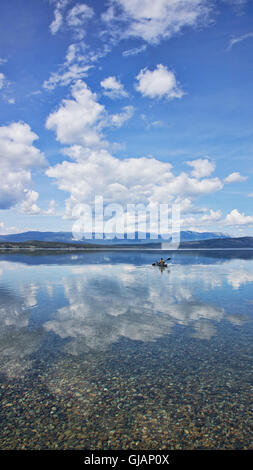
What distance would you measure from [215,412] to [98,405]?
17.1 feet

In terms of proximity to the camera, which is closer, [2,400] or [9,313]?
[2,400]

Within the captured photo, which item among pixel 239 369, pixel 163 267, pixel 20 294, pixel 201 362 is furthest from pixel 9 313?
pixel 163 267

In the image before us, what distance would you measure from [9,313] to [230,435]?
2272 centimetres

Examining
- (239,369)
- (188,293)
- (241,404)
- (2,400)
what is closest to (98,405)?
(2,400)

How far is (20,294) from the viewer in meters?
35.2

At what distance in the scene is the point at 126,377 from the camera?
14078 millimetres

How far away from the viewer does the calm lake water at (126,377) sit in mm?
10000

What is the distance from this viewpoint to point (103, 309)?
2805 cm

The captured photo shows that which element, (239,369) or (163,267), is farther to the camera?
(163,267)

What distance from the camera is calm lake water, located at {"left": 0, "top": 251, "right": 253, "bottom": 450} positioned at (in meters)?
10.0

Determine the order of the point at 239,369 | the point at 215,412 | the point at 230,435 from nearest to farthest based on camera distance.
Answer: the point at 230,435 < the point at 215,412 < the point at 239,369

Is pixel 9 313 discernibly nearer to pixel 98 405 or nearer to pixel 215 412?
pixel 98 405

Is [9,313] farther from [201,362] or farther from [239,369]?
[239,369]
